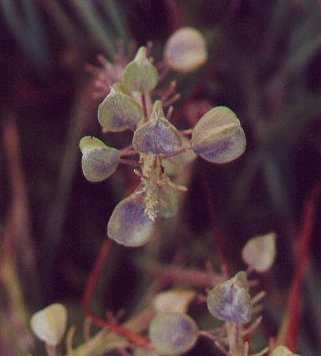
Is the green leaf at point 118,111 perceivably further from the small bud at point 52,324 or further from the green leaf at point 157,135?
the small bud at point 52,324

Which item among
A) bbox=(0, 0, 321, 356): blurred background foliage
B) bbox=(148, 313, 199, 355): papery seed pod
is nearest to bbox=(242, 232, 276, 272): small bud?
bbox=(148, 313, 199, 355): papery seed pod

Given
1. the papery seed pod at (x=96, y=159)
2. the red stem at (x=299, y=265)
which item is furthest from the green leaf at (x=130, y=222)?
the red stem at (x=299, y=265)

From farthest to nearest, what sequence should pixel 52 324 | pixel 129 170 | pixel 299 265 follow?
pixel 129 170, pixel 299 265, pixel 52 324

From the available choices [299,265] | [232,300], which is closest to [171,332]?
[232,300]

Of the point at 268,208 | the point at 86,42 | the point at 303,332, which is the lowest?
the point at 303,332

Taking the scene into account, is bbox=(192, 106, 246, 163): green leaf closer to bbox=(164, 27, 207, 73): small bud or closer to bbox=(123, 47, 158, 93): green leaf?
bbox=(123, 47, 158, 93): green leaf

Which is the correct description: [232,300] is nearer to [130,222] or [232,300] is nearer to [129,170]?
[130,222]

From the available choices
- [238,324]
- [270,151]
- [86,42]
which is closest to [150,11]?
[86,42]

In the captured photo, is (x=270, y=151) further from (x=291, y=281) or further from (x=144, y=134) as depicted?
(x=144, y=134)
